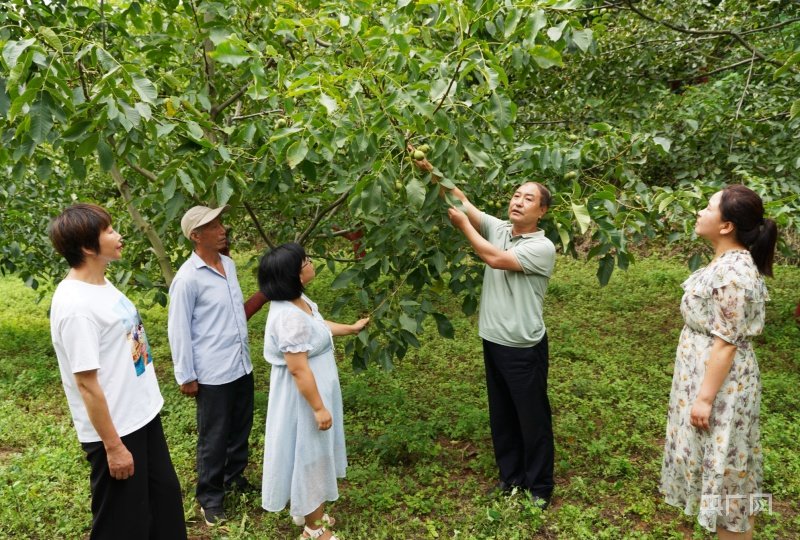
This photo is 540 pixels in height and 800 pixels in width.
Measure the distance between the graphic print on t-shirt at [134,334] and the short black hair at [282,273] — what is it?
21.1 inches

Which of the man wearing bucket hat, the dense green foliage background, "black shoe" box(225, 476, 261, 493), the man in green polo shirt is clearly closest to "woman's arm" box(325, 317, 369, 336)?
the dense green foliage background

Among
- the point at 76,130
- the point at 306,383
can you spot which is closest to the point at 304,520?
the point at 306,383

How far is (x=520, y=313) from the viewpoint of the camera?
2.99 metres

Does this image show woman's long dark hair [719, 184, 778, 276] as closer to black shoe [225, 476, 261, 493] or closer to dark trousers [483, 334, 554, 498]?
dark trousers [483, 334, 554, 498]

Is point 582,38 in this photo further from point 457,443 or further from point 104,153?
point 457,443

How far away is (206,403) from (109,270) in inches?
90.7

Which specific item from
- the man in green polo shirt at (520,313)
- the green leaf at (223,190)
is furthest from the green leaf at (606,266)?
the green leaf at (223,190)

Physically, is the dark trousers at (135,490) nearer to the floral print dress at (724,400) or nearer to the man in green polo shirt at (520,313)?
the man in green polo shirt at (520,313)

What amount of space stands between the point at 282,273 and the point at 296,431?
725 millimetres

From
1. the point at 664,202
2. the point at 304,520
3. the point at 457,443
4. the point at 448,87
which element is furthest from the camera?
the point at 457,443

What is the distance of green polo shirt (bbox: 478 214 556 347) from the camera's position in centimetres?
292

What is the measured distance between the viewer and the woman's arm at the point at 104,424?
6.96 ft

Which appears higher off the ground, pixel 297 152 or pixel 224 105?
pixel 224 105

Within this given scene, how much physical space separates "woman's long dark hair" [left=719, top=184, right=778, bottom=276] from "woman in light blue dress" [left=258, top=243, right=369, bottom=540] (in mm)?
1775
